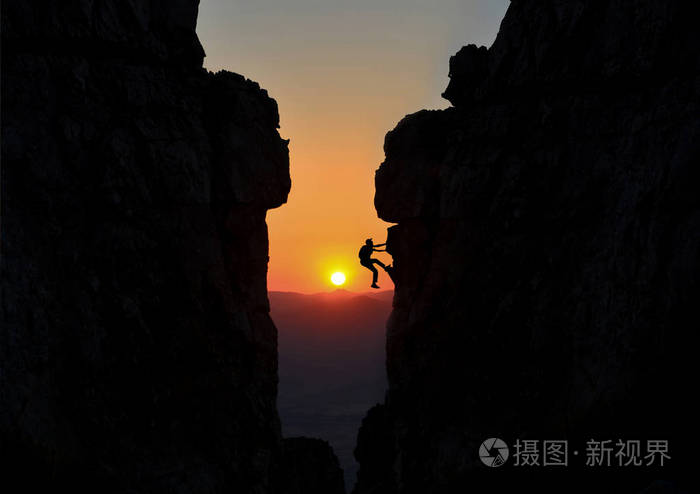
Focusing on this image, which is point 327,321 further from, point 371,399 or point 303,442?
point 303,442

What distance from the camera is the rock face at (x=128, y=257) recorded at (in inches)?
788

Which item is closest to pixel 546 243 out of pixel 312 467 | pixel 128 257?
pixel 128 257

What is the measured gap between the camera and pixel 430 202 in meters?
28.1

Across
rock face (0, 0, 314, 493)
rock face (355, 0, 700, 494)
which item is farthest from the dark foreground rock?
rock face (0, 0, 314, 493)

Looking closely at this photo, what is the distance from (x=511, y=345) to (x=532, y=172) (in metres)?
7.86

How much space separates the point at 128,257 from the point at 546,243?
59.0 feet

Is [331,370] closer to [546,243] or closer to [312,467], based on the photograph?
[312,467]

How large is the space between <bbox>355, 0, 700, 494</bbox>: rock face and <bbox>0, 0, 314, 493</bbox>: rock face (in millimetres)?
8060

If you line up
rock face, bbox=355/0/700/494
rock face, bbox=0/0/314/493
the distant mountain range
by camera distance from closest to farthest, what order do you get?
rock face, bbox=355/0/700/494 < rock face, bbox=0/0/314/493 < the distant mountain range

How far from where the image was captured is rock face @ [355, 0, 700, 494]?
19.3m

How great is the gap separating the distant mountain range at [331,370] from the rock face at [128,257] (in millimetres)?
74804

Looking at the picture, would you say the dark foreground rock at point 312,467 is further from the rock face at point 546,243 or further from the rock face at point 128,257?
the rock face at point 128,257

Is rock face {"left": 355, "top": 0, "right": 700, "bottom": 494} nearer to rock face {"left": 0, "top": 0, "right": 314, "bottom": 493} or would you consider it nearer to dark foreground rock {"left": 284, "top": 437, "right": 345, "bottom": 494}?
dark foreground rock {"left": 284, "top": 437, "right": 345, "bottom": 494}

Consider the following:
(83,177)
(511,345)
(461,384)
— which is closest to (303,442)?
(461,384)
